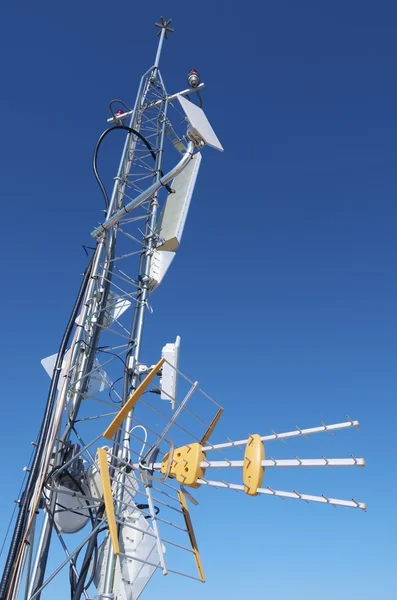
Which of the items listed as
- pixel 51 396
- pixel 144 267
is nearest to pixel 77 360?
pixel 51 396

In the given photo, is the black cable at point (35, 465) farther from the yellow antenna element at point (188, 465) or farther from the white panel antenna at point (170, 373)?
the yellow antenna element at point (188, 465)

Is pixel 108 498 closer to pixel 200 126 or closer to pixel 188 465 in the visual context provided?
pixel 188 465

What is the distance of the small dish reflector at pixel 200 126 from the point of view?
8094 millimetres

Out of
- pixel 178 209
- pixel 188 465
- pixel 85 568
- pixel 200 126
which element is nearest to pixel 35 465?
pixel 85 568

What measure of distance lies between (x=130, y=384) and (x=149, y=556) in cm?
249

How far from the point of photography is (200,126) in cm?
827

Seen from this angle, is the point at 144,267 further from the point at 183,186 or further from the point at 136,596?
the point at 136,596

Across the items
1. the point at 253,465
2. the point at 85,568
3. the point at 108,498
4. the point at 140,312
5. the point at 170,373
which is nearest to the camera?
the point at 253,465

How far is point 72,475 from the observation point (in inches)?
287

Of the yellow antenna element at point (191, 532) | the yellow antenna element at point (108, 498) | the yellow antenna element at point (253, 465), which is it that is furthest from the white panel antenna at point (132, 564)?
the yellow antenna element at point (253, 465)

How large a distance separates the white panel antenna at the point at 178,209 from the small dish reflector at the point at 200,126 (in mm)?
408

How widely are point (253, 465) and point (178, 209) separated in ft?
19.3

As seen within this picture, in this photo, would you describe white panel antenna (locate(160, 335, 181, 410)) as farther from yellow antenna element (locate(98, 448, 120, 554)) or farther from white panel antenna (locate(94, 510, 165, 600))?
yellow antenna element (locate(98, 448, 120, 554))

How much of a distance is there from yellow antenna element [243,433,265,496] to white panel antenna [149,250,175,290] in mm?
5076
